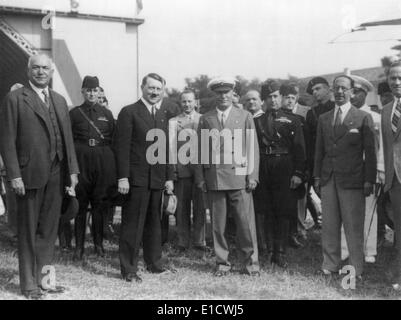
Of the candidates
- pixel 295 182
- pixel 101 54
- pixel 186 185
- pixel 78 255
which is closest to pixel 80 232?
pixel 78 255

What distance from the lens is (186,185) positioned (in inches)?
264

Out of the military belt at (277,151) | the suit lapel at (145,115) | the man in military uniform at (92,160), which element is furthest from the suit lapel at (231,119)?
the man in military uniform at (92,160)

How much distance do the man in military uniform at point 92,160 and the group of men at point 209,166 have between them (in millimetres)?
12

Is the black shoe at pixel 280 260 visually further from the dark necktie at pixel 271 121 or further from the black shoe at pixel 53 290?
the black shoe at pixel 53 290

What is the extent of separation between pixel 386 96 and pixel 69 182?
4.07 metres

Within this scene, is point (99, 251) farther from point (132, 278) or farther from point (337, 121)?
point (337, 121)

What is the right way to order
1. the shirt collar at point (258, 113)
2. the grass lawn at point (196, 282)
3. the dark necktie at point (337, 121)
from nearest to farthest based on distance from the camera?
the grass lawn at point (196, 282) → the dark necktie at point (337, 121) → the shirt collar at point (258, 113)

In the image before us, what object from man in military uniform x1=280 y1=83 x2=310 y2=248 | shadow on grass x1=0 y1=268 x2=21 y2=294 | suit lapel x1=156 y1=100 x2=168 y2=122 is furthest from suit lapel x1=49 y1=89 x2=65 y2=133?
man in military uniform x1=280 y1=83 x2=310 y2=248

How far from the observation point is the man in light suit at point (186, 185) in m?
6.59

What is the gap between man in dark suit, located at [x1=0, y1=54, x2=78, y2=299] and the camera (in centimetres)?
432

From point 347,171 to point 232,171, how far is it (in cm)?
111

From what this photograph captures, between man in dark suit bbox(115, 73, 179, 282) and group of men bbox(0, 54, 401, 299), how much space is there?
1 centimetres

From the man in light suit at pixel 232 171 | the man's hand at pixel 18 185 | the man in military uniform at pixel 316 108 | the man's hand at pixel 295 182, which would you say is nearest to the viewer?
the man's hand at pixel 18 185

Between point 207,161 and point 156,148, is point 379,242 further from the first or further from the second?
point 156,148
